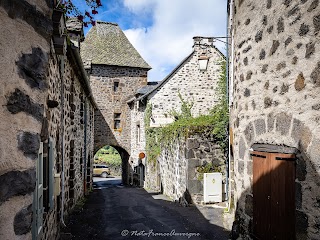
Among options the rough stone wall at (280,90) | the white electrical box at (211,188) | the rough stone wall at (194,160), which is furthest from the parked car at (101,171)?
the rough stone wall at (280,90)

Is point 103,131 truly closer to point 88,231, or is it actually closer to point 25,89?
point 88,231

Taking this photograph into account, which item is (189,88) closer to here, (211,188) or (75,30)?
(211,188)

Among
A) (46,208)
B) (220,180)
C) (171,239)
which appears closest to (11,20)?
(46,208)

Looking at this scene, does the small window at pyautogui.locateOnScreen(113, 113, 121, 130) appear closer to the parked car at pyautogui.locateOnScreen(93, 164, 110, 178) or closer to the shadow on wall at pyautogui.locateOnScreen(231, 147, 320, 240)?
the parked car at pyautogui.locateOnScreen(93, 164, 110, 178)

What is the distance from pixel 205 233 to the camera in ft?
22.3

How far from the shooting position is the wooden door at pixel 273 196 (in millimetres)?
3350

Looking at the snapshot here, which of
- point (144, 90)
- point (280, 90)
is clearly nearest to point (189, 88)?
point (144, 90)

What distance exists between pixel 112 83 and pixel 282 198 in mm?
18221

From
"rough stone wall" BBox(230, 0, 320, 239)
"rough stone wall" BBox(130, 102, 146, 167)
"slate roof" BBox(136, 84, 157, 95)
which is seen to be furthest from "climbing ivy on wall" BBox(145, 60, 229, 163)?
"rough stone wall" BBox(230, 0, 320, 239)

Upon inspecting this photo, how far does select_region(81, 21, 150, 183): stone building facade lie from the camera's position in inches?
803

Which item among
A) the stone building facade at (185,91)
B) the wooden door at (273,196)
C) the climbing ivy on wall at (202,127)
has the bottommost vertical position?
the wooden door at (273,196)

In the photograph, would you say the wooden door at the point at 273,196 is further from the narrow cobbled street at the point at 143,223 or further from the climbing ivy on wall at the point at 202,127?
the climbing ivy on wall at the point at 202,127

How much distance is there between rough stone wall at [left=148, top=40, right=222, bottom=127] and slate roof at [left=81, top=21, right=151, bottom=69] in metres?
5.06

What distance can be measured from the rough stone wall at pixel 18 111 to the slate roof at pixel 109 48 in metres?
19.3
